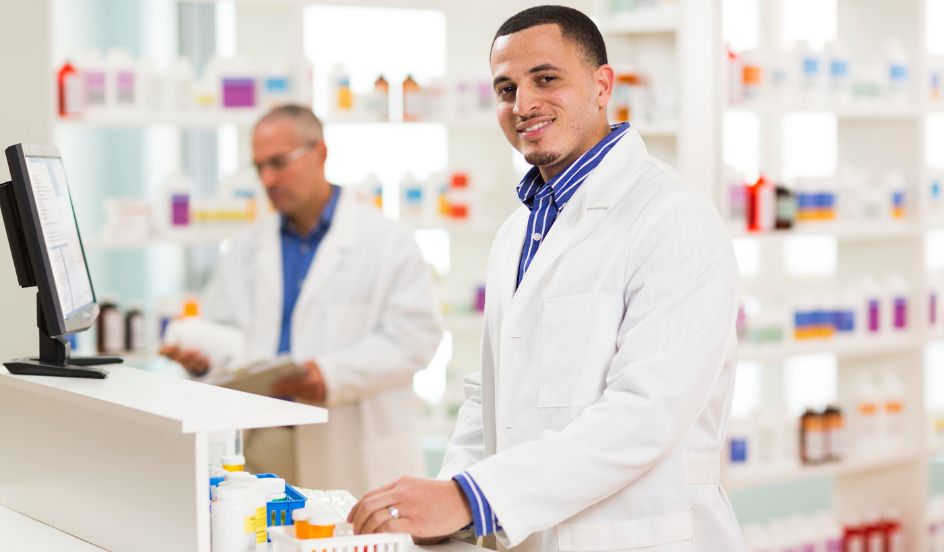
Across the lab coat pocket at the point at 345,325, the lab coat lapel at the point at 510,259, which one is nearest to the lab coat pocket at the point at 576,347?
the lab coat lapel at the point at 510,259

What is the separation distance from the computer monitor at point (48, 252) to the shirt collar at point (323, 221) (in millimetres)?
1635

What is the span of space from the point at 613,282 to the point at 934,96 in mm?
3457

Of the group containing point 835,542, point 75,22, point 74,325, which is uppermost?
point 75,22

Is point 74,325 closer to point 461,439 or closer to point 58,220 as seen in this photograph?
point 58,220

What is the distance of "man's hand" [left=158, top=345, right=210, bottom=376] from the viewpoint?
3762mm

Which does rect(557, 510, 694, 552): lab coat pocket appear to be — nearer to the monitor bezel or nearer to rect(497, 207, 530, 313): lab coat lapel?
rect(497, 207, 530, 313): lab coat lapel

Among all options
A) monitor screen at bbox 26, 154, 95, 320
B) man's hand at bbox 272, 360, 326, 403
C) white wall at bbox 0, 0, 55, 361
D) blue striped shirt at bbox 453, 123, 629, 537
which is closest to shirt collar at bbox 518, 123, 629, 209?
blue striped shirt at bbox 453, 123, 629, 537

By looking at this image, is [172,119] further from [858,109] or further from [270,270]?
[858,109]

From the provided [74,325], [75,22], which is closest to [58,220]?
[74,325]

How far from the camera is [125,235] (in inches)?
168

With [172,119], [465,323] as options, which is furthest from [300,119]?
Result: [465,323]

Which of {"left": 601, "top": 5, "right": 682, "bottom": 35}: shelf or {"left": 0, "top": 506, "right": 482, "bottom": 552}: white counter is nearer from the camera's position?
{"left": 0, "top": 506, "right": 482, "bottom": 552}: white counter

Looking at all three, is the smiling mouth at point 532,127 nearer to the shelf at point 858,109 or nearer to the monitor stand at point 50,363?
the monitor stand at point 50,363

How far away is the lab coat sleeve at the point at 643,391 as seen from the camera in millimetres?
1884
